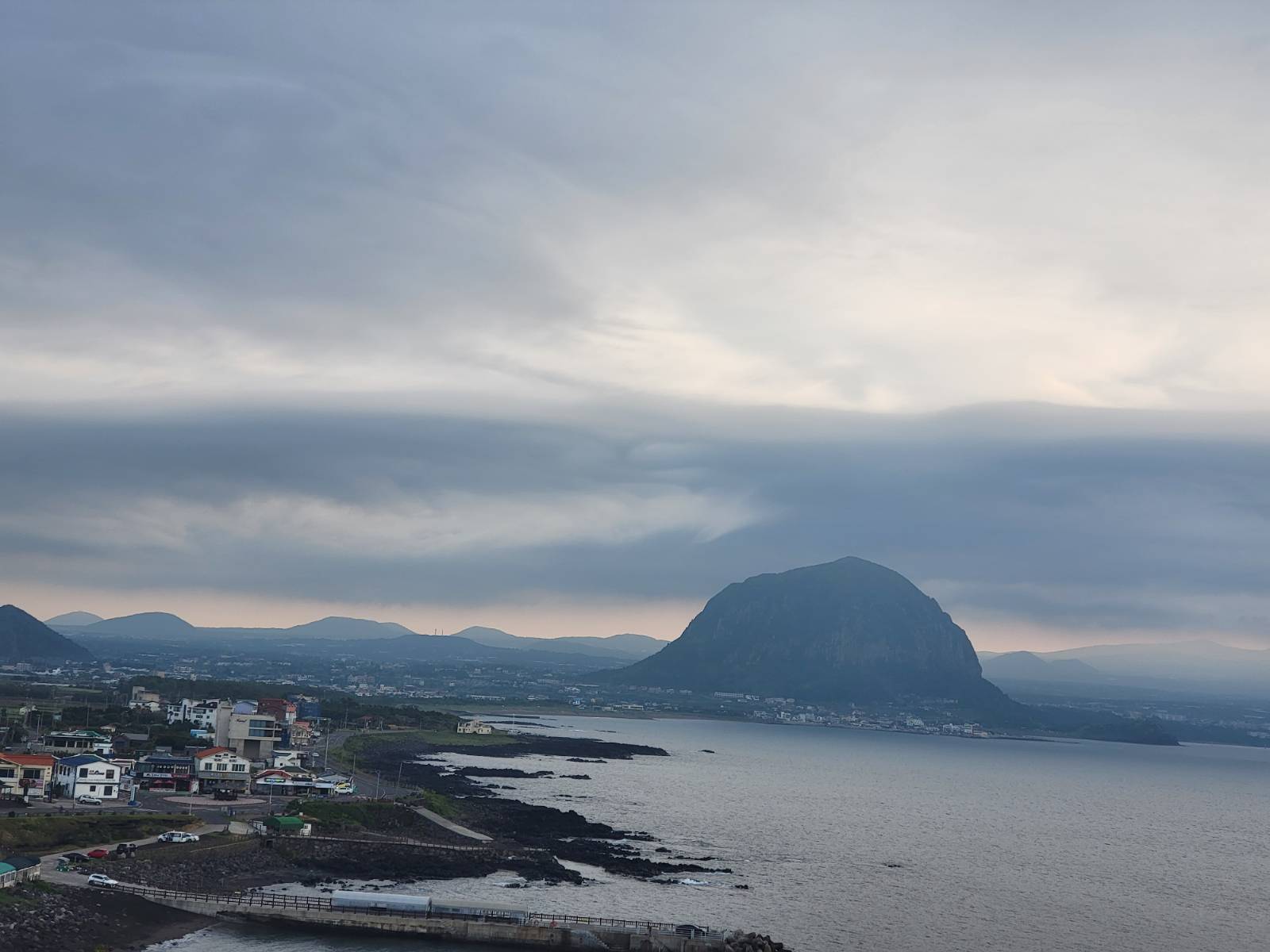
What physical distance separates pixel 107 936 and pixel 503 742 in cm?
12008

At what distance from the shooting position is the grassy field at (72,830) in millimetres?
55406

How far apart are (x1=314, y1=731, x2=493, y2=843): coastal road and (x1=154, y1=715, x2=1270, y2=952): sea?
11.7 meters

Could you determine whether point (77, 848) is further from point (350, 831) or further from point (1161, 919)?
point (1161, 919)

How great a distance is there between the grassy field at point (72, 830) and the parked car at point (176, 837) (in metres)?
1.23

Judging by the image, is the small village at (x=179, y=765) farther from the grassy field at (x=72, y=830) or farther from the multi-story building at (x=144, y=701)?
the multi-story building at (x=144, y=701)

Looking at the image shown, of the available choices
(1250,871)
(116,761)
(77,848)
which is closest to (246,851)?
(77,848)

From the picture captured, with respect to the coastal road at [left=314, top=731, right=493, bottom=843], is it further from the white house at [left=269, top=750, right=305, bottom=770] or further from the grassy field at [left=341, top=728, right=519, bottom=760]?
the grassy field at [left=341, top=728, right=519, bottom=760]

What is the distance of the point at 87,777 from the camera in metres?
72.2

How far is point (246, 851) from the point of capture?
63.0 metres

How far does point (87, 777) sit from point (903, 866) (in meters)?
51.8

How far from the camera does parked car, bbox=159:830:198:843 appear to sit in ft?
199

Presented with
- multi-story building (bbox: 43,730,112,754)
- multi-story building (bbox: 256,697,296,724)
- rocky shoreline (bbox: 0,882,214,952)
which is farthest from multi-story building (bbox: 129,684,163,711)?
rocky shoreline (bbox: 0,882,214,952)

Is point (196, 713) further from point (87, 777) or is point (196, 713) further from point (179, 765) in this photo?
point (87, 777)

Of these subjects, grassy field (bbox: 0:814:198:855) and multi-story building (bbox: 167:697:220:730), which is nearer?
grassy field (bbox: 0:814:198:855)
